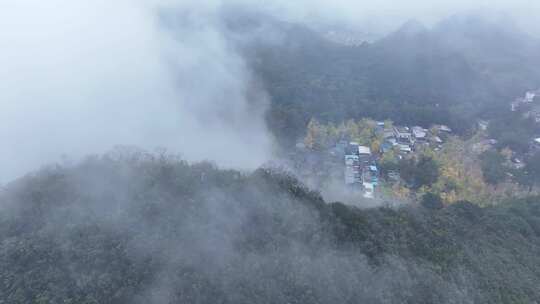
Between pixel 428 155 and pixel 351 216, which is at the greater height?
pixel 428 155

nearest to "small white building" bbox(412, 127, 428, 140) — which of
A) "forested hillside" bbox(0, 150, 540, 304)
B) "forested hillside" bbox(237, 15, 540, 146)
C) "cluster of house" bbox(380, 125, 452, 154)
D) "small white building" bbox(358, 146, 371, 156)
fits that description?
"cluster of house" bbox(380, 125, 452, 154)

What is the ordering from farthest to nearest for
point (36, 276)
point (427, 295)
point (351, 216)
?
point (351, 216) < point (427, 295) < point (36, 276)

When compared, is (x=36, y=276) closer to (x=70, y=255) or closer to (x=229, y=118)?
(x=70, y=255)

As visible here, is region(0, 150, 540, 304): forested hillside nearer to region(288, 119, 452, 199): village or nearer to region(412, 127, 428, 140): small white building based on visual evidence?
region(288, 119, 452, 199): village

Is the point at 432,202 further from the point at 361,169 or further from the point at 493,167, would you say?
the point at 493,167

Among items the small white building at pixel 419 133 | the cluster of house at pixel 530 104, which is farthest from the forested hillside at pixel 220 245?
the cluster of house at pixel 530 104

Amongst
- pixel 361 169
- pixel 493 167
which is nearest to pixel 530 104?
pixel 493 167

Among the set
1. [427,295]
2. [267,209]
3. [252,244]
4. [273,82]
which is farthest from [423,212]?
[273,82]
